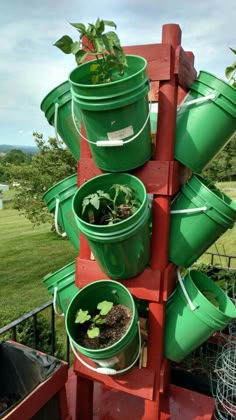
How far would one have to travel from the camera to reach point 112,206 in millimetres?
1224

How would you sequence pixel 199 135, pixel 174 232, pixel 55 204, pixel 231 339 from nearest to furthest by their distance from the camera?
pixel 199 135, pixel 174 232, pixel 55 204, pixel 231 339

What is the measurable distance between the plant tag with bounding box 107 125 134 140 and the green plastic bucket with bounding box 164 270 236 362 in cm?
70

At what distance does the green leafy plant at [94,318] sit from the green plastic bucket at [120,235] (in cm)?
13

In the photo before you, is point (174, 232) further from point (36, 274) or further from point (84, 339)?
point (36, 274)

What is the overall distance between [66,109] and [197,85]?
55 cm

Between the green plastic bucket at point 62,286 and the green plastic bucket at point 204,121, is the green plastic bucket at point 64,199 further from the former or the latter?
the green plastic bucket at point 204,121

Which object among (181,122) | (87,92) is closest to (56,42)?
(87,92)

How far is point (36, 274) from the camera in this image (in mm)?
6680

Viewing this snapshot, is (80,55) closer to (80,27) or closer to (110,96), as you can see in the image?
(80,27)

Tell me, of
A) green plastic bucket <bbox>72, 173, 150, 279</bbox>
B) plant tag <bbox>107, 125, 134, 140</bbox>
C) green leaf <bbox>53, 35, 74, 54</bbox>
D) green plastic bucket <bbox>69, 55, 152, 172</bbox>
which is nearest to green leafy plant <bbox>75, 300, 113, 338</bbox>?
green plastic bucket <bbox>72, 173, 150, 279</bbox>

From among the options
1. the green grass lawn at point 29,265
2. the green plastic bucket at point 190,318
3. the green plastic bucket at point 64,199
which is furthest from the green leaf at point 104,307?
the green grass lawn at point 29,265

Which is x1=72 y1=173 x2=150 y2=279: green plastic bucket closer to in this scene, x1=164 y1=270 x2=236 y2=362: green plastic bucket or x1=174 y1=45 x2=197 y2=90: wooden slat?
x1=164 y1=270 x2=236 y2=362: green plastic bucket

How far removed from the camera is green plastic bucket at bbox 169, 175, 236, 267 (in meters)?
1.15

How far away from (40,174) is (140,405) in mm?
6196
